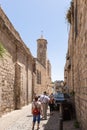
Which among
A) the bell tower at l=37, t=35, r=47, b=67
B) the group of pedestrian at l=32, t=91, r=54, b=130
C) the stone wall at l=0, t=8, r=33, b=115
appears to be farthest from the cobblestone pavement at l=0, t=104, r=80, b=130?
the bell tower at l=37, t=35, r=47, b=67

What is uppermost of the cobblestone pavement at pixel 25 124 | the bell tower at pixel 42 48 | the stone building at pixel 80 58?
the bell tower at pixel 42 48

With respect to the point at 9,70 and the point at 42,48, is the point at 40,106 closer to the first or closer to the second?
the point at 9,70

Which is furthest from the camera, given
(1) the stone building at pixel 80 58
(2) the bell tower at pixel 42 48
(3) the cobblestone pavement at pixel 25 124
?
(2) the bell tower at pixel 42 48

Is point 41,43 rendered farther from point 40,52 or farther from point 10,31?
point 10,31

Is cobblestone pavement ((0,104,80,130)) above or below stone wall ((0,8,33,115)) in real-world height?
below

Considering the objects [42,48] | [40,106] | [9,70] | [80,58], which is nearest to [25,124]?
[40,106]

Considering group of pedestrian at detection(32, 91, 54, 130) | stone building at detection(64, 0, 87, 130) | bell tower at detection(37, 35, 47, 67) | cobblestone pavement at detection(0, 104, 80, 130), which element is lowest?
cobblestone pavement at detection(0, 104, 80, 130)

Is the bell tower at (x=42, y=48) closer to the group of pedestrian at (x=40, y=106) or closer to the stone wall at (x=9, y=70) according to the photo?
the stone wall at (x=9, y=70)

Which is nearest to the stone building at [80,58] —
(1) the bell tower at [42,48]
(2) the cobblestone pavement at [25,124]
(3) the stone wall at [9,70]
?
(2) the cobblestone pavement at [25,124]

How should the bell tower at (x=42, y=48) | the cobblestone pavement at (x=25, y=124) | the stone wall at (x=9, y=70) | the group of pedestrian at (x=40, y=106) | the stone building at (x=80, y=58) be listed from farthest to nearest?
the bell tower at (x=42, y=48), the stone wall at (x=9, y=70), the cobblestone pavement at (x=25, y=124), the group of pedestrian at (x=40, y=106), the stone building at (x=80, y=58)

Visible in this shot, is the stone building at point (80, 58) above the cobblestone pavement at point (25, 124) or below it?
above

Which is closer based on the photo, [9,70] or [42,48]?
[9,70]

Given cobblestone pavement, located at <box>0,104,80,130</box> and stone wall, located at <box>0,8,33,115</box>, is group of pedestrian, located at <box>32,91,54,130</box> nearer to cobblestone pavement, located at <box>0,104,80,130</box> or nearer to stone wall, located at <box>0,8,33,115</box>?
cobblestone pavement, located at <box>0,104,80,130</box>

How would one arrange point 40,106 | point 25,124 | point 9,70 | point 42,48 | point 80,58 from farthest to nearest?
point 42,48 < point 9,70 < point 25,124 < point 40,106 < point 80,58
